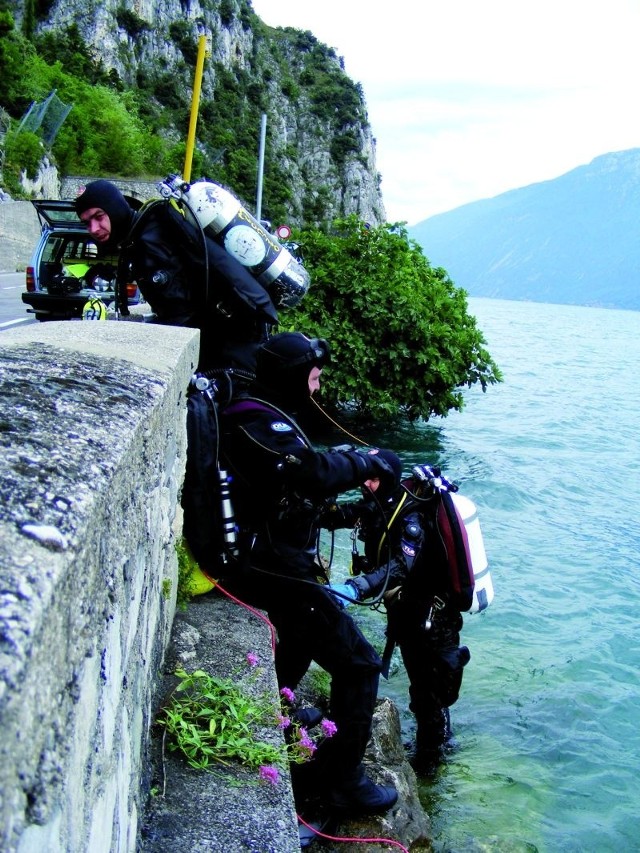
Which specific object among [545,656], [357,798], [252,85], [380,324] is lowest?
[545,656]

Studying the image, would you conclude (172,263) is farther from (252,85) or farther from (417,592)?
(252,85)

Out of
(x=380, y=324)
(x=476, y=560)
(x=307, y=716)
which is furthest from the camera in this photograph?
(x=380, y=324)

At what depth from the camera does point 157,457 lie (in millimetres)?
2168

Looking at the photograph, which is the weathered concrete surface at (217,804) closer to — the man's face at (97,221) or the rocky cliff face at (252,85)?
the man's face at (97,221)

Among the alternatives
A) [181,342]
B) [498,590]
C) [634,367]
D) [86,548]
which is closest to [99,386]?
[86,548]

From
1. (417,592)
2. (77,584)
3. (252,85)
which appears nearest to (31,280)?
(417,592)

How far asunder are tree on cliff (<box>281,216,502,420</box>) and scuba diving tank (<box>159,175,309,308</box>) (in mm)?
7027

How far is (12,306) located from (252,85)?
8426 centimetres

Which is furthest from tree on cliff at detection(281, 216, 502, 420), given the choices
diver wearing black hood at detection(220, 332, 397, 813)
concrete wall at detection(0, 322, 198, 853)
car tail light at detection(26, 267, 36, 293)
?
concrete wall at detection(0, 322, 198, 853)

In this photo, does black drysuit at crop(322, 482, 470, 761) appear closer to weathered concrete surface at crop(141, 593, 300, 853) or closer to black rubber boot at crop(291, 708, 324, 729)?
black rubber boot at crop(291, 708, 324, 729)

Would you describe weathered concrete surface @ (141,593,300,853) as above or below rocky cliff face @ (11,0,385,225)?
below

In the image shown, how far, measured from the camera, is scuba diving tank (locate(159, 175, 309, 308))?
3924 millimetres

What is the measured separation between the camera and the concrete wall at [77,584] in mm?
802

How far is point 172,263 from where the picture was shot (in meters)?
3.77
